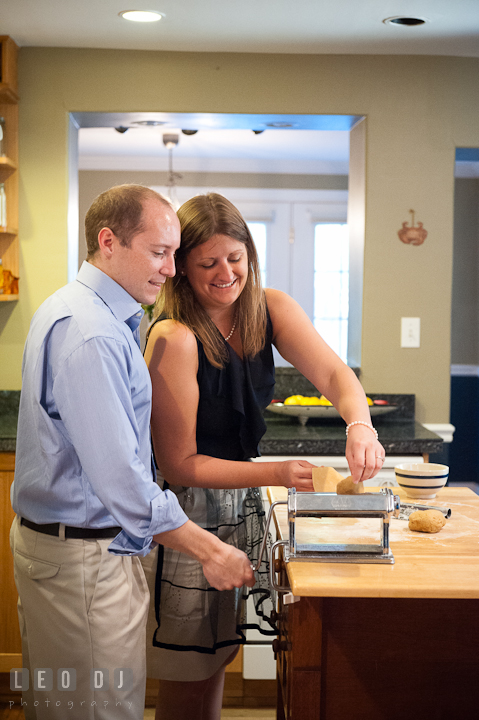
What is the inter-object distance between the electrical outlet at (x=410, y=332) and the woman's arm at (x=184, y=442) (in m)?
1.70

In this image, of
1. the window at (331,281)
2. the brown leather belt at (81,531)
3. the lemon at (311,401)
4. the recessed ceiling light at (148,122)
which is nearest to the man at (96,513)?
the brown leather belt at (81,531)

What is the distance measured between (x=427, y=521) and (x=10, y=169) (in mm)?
2365

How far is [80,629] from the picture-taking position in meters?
1.23

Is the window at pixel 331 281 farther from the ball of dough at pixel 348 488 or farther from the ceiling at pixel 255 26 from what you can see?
the ball of dough at pixel 348 488

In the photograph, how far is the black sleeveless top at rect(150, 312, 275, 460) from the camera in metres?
1.58

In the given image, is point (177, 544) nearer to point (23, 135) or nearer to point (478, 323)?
point (23, 135)

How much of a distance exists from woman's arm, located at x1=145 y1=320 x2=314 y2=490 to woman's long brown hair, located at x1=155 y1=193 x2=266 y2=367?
92mm

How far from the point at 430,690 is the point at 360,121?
96.7 inches

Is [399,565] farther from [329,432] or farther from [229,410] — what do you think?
[329,432]

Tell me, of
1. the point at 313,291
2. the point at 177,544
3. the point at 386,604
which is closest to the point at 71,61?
the point at 177,544

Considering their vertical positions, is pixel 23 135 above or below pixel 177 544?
above

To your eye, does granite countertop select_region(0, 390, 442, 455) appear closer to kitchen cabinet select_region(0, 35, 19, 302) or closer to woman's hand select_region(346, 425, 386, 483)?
kitchen cabinet select_region(0, 35, 19, 302)

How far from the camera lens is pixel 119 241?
1.24 metres

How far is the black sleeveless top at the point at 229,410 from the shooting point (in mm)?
1584
